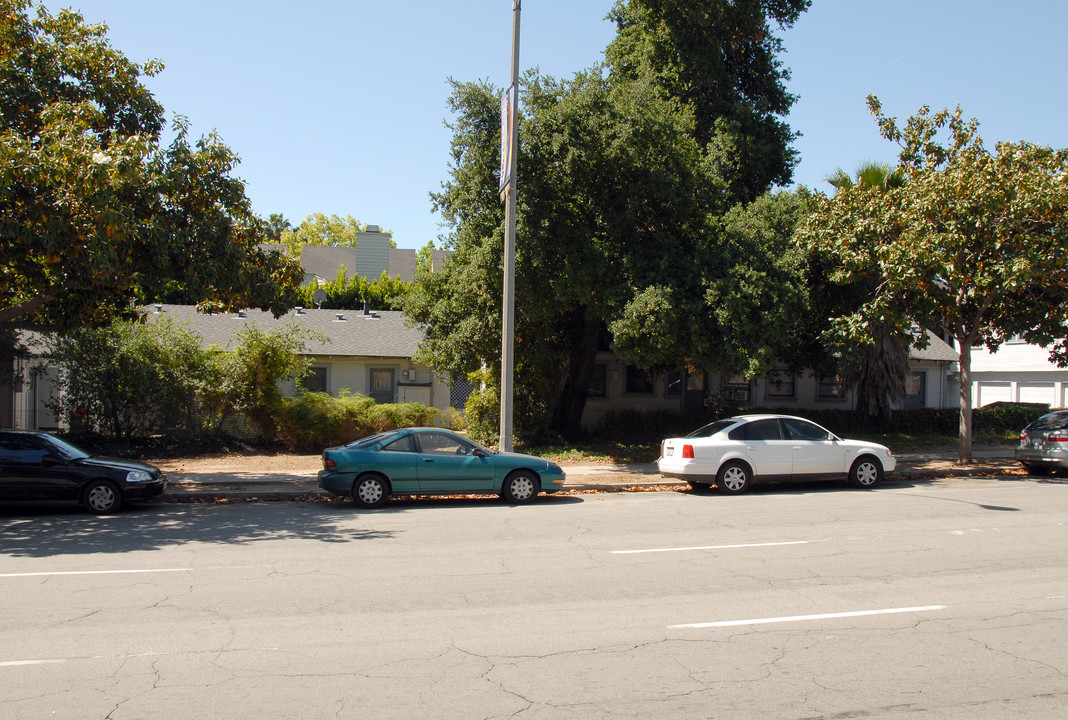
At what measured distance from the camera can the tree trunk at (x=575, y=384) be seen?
75.0ft

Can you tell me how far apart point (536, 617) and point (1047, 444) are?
617 inches

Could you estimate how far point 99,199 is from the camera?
37.3 feet

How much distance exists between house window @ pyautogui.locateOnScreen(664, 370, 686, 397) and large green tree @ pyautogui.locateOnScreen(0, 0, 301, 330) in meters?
14.3

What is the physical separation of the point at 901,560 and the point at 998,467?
12275 millimetres

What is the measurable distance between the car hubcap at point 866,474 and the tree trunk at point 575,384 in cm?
883

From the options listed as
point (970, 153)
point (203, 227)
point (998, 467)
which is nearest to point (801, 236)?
point (970, 153)

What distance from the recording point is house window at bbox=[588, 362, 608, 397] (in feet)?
87.2

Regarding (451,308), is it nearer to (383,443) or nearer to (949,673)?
(383,443)

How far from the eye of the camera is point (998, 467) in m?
19.2

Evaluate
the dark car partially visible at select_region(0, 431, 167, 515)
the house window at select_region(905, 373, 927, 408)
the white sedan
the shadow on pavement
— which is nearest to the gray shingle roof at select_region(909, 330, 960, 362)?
the house window at select_region(905, 373, 927, 408)

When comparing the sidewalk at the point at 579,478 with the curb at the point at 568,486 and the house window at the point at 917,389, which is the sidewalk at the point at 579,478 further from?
the house window at the point at 917,389

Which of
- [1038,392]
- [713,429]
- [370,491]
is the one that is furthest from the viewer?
[1038,392]

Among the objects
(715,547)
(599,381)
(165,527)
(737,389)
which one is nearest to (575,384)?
(599,381)

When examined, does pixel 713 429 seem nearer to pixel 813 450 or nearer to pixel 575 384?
pixel 813 450
